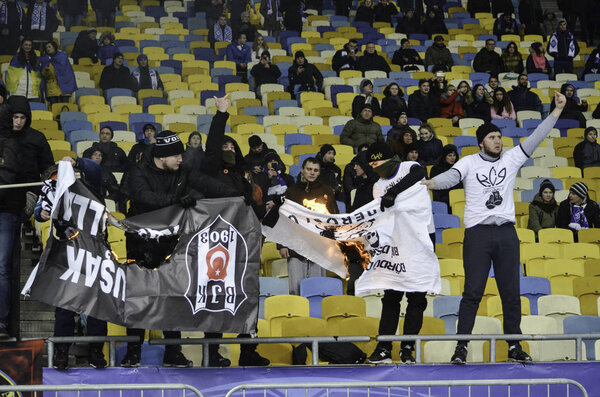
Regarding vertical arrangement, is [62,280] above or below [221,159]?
below

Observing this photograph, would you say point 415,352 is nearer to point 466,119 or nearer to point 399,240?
point 399,240

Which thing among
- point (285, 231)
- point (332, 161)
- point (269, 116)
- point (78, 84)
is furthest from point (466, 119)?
point (285, 231)

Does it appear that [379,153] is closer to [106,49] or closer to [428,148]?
[428,148]

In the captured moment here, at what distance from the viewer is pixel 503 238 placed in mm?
8047

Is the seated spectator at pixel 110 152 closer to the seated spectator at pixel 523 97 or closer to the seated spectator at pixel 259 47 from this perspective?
the seated spectator at pixel 259 47

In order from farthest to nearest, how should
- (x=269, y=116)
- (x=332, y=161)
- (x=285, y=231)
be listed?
(x=269, y=116)
(x=332, y=161)
(x=285, y=231)

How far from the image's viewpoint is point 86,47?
18359 mm

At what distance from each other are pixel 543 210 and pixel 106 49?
27.9ft

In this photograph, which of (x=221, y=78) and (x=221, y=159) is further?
(x=221, y=78)

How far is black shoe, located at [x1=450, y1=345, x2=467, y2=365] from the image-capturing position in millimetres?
7949

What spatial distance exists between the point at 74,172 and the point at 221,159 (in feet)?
4.12

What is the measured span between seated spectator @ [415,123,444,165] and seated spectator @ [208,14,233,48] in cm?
649

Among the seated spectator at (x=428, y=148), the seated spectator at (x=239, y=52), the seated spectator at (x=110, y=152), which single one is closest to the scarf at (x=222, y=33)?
the seated spectator at (x=239, y=52)

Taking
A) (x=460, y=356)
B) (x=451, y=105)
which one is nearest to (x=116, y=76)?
(x=451, y=105)
